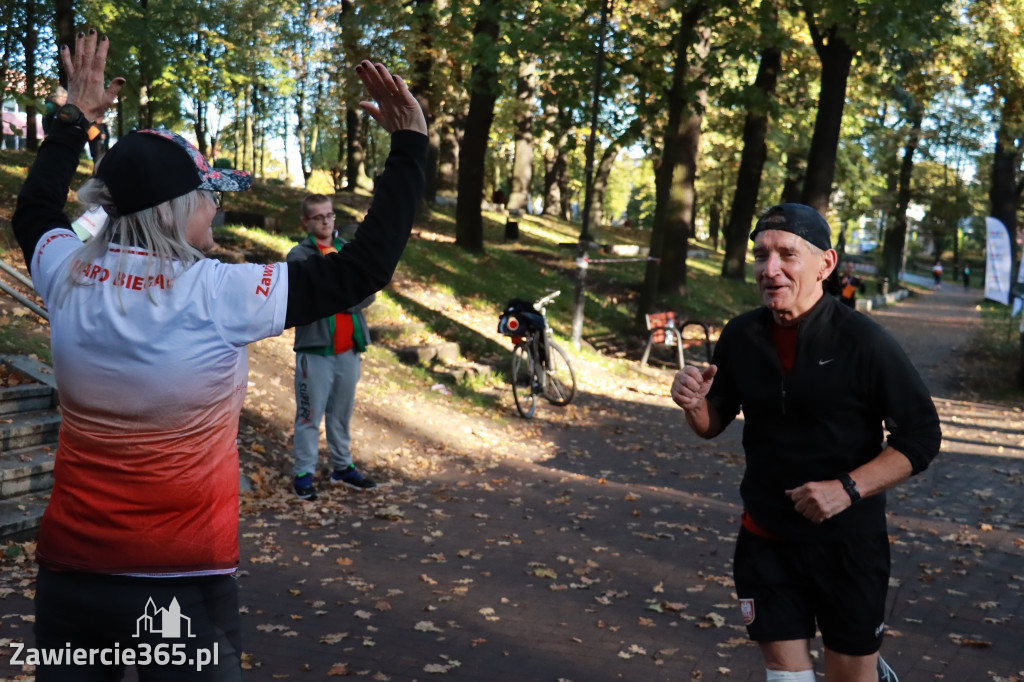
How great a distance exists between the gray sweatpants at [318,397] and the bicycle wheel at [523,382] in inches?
181

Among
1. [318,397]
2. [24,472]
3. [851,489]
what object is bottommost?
[24,472]

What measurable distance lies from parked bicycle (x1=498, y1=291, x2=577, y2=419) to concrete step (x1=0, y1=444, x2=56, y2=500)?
21.6 ft

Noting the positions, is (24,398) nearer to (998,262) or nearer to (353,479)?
(353,479)

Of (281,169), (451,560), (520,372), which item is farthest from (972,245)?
(451,560)

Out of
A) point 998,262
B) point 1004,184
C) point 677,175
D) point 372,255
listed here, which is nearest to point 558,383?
point 998,262

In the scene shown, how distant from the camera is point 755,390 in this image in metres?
3.63

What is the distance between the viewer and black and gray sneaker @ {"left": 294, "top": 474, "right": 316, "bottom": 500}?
8664 millimetres

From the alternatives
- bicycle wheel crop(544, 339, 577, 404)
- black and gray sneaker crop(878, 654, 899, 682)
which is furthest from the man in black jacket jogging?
bicycle wheel crop(544, 339, 577, 404)

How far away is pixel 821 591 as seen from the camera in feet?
11.3

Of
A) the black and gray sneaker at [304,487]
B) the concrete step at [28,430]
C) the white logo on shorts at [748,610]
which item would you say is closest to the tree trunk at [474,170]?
the black and gray sneaker at [304,487]

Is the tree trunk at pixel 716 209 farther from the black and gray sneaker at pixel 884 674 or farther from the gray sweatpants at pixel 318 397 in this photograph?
the black and gray sneaker at pixel 884 674

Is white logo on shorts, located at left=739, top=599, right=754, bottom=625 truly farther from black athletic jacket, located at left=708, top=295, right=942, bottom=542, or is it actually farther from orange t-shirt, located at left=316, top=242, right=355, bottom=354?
orange t-shirt, located at left=316, top=242, right=355, bottom=354

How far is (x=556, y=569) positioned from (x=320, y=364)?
8.89 ft

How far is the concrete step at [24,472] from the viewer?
7211 mm
